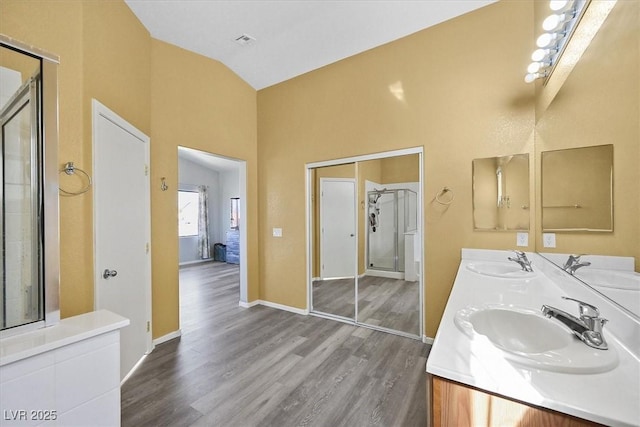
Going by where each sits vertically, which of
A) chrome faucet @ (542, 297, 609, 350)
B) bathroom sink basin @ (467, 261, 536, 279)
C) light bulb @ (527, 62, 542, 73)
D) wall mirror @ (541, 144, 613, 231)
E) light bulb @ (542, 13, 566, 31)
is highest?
light bulb @ (542, 13, 566, 31)

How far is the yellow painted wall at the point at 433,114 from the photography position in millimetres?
2295

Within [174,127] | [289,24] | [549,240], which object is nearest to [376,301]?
[549,240]

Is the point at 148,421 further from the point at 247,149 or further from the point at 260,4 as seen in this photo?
the point at 260,4

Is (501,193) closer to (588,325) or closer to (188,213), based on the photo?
(588,325)

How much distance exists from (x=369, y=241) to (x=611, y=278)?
2385mm

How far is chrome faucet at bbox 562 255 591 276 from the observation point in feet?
4.11

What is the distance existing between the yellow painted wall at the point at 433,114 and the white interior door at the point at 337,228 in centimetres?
31

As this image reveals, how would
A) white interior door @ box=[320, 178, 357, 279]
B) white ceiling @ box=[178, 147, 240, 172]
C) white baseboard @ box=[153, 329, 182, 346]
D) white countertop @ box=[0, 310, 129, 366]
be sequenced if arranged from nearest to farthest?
white countertop @ box=[0, 310, 129, 366] → white baseboard @ box=[153, 329, 182, 346] → white interior door @ box=[320, 178, 357, 279] → white ceiling @ box=[178, 147, 240, 172]

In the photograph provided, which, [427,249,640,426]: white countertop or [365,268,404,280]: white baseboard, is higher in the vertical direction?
[427,249,640,426]: white countertop

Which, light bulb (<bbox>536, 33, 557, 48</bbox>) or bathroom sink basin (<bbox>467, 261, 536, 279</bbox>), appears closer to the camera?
light bulb (<bbox>536, 33, 557, 48</bbox>)

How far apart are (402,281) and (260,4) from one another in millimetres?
3239

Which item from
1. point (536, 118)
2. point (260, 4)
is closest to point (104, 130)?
point (260, 4)

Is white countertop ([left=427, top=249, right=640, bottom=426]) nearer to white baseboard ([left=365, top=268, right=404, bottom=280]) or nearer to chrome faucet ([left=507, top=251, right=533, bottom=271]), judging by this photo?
chrome faucet ([left=507, top=251, right=533, bottom=271])

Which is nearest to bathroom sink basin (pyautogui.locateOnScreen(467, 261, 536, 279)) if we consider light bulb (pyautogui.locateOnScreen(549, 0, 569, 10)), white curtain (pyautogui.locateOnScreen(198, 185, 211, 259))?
light bulb (pyautogui.locateOnScreen(549, 0, 569, 10))
